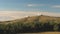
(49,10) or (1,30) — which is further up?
(49,10)

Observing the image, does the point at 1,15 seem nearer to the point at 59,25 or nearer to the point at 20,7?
the point at 20,7

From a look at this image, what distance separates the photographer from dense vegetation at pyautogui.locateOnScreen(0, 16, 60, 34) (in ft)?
4.06

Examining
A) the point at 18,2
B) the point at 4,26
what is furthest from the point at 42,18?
the point at 4,26

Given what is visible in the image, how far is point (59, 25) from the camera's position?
4.07 feet

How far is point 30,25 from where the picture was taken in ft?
4.10

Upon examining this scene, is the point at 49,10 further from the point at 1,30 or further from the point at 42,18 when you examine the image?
the point at 1,30

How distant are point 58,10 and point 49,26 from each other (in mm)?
223

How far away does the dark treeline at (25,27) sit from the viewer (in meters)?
1.24

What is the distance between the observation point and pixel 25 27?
4.10ft

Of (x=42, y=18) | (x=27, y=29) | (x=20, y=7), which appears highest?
(x=20, y=7)

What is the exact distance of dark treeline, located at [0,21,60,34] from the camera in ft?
4.06

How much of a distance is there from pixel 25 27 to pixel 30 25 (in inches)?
2.6

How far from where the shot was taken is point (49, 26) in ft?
4.08

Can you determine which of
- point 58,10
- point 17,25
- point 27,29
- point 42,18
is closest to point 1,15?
point 17,25
